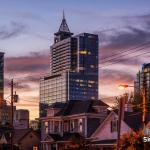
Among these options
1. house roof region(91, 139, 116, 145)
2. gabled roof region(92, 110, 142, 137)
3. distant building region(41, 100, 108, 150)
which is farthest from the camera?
distant building region(41, 100, 108, 150)

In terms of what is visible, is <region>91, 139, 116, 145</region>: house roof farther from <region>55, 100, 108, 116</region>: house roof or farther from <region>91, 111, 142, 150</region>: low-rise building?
<region>55, 100, 108, 116</region>: house roof

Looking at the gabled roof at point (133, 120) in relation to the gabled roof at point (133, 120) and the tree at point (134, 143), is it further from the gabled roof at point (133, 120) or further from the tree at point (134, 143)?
the tree at point (134, 143)

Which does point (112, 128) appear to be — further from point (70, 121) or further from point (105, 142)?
point (70, 121)

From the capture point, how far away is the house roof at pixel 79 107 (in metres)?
83.8

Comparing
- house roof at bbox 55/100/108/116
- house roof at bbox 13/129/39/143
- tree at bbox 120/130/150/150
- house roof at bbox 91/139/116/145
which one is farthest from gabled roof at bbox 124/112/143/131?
house roof at bbox 13/129/39/143

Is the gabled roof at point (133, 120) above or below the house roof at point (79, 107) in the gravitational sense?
below

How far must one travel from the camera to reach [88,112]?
8231 cm

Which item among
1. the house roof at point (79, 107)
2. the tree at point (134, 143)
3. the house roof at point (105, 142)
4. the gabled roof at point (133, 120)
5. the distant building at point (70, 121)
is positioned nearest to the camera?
the tree at point (134, 143)

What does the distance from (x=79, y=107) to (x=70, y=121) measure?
2.52 metres

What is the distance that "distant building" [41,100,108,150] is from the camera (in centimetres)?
8238

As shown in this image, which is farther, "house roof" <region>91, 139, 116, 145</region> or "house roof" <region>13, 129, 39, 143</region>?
"house roof" <region>13, 129, 39, 143</region>

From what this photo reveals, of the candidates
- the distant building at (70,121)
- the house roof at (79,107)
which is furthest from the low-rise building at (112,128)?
the house roof at (79,107)

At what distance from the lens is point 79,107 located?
284ft

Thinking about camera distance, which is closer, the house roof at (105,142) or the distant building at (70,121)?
the house roof at (105,142)
